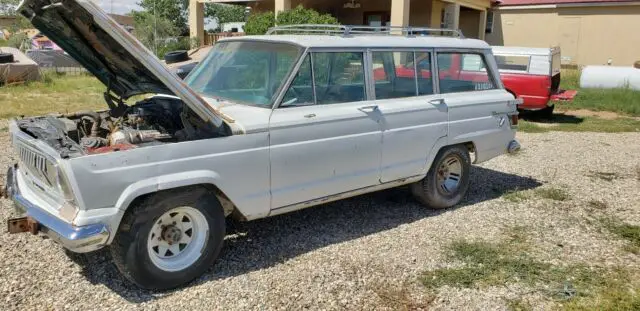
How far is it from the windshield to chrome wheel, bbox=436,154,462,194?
85.9 inches

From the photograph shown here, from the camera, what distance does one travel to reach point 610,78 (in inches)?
655

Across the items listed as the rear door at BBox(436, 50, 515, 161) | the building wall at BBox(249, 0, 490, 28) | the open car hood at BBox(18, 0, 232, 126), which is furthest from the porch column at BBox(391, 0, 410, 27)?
the open car hood at BBox(18, 0, 232, 126)

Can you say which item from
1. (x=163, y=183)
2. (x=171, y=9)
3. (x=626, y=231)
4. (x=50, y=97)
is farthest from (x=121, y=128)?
(x=171, y=9)

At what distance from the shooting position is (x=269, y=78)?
4.64 m

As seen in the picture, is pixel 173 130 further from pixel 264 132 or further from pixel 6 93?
pixel 6 93

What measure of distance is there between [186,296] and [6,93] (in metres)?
11.1

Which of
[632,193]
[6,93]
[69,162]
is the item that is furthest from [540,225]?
[6,93]

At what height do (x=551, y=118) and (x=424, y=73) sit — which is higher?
(x=424, y=73)

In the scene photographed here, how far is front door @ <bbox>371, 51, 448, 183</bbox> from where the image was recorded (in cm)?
515

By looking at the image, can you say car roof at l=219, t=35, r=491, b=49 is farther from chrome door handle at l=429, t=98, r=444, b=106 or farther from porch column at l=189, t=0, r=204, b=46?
porch column at l=189, t=0, r=204, b=46

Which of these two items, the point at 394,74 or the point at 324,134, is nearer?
the point at 324,134

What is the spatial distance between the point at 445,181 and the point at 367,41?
6.07 feet

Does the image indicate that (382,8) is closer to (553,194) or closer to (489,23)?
(489,23)

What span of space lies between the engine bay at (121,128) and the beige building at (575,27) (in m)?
21.0
